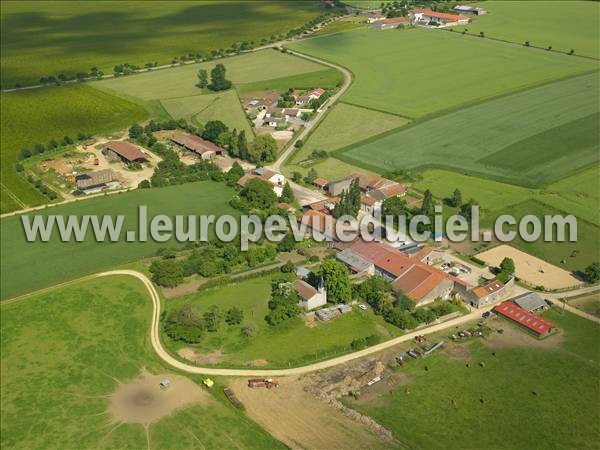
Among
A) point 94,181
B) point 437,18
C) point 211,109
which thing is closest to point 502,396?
point 94,181

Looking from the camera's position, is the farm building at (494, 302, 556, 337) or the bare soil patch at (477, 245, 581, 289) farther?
the bare soil patch at (477, 245, 581, 289)

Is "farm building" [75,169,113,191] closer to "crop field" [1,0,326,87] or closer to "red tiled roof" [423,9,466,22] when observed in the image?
"crop field" [1,0,326,87]

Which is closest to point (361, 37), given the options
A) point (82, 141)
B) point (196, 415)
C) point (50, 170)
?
point (82, 141)

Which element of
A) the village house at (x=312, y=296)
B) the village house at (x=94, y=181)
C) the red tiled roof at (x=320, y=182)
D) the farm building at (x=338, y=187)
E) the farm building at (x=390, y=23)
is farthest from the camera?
the farm building at (x=390, y=23)

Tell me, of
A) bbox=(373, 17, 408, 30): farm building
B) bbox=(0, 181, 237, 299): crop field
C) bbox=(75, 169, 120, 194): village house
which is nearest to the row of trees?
bbox=(0, 181, 237, 299): crop field

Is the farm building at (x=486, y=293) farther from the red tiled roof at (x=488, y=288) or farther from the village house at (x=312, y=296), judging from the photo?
the village house at (x=312, y=296)

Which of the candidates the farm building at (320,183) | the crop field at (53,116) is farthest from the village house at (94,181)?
the farm building at (320,183)
